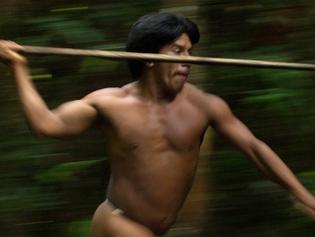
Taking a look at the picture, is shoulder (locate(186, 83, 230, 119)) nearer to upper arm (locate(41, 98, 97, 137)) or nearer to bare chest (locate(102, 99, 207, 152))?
bare chest (locate(102, 99, 207, 152))

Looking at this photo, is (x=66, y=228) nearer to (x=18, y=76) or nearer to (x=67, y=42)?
(x=67, y=42)

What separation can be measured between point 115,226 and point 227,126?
55cm

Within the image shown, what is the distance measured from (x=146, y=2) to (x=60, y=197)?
1.09m

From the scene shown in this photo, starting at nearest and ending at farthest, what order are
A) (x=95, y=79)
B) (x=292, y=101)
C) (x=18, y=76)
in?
(x=18, y=76) → (x=292, y=101) → (x=95, y=79)

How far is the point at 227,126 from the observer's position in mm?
3545

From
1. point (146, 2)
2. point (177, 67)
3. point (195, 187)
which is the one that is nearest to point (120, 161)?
point (177, 67)

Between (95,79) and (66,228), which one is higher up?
(95,79)

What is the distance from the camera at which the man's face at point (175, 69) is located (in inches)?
137

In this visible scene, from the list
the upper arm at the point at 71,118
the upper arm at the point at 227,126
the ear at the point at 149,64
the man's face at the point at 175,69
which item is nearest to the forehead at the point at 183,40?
the man's face at the point at 175,69

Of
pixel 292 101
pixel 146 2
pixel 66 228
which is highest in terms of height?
pixel 146 2

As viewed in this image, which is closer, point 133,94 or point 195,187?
point 133,94

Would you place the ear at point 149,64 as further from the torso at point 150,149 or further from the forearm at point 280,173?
the forearm at point 280,173

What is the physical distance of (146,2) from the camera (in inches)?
193

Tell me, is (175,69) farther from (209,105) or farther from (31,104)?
(31,104)
